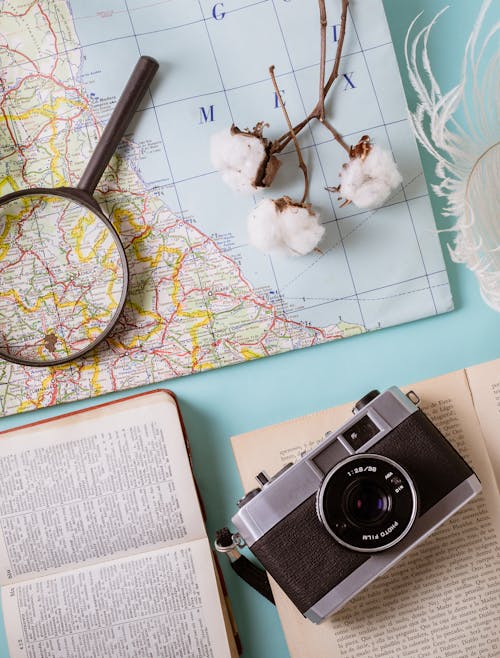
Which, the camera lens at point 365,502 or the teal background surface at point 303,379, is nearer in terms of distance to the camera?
the camera lens at point 365,502

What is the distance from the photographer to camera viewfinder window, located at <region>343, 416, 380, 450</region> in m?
0.82

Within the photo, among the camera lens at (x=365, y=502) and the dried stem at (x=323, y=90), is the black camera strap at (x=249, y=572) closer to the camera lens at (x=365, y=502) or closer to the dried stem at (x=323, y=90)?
the camera lens at (x=365, y=502)

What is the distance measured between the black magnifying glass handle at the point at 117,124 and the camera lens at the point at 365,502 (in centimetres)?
50

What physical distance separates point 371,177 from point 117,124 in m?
0.33

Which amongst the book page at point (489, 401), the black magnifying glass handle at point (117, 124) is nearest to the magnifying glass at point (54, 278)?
the black magnifying glass handle at point (117, 124)

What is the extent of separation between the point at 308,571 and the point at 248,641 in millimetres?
194

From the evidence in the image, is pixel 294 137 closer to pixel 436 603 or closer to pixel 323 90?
pixel 323 90

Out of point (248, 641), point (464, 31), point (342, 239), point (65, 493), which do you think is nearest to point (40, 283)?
point (65, 493)

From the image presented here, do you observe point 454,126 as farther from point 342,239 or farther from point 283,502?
point 283,502

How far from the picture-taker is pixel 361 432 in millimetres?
827

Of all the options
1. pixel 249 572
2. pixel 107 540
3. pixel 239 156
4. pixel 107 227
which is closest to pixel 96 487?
pixel 107 540

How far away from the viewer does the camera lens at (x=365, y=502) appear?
827mm

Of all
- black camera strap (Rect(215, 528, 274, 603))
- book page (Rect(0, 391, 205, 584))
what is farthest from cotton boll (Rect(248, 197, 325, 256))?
black camera strap (Rect(215, 528, 274, 603))

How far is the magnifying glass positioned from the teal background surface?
96mm
